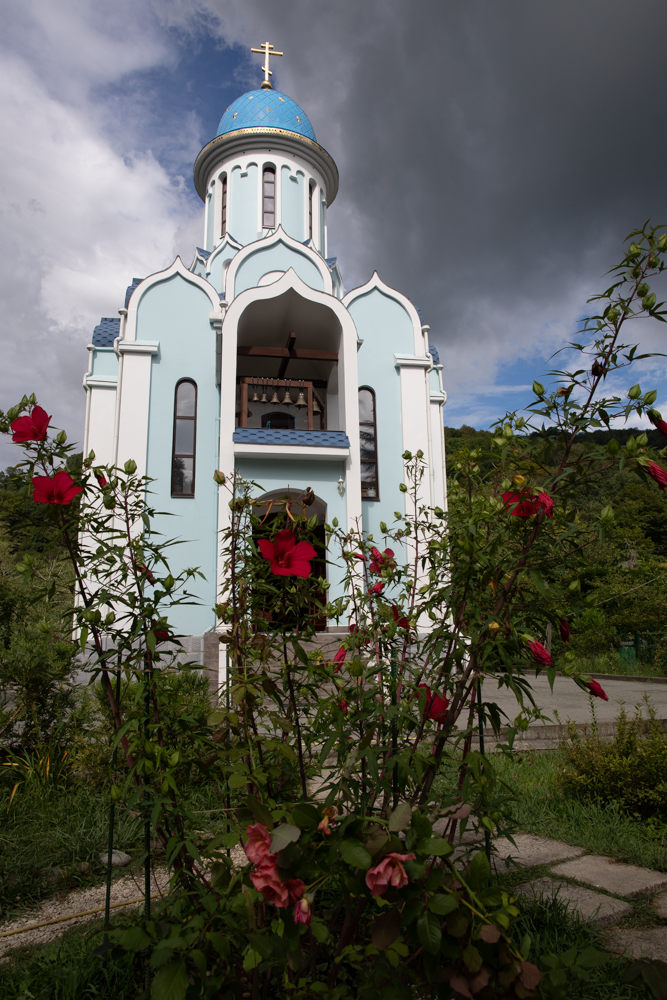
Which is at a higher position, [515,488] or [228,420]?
[228,420]

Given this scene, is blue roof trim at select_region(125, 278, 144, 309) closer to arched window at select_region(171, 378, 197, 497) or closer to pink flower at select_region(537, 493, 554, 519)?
arched window at select_region(171, 378, 197, 497)

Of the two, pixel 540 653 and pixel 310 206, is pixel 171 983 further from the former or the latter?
pixel 310 206

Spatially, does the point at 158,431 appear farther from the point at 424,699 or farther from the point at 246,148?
the point at 424,699

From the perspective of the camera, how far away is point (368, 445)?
1148 centimetres

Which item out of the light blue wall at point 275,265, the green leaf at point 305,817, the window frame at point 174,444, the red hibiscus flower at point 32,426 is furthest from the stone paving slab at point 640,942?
the light blue wall at point 275,265

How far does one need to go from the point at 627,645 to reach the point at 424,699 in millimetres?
14343

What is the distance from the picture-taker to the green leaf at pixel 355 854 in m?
1.06

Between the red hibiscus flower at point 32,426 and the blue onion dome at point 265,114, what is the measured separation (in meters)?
15.3

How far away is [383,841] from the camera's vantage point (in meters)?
1.13

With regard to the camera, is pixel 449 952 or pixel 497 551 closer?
pixel 449 952

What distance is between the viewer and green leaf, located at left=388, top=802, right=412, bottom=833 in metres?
1.14

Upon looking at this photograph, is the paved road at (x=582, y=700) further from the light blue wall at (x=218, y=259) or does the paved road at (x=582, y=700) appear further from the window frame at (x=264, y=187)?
the window frame at (x=264, y=187)

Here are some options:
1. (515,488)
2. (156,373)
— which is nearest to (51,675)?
(515,488)

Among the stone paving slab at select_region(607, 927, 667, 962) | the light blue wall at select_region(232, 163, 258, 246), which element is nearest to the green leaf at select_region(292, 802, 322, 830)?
the stone paving slab at select_region(607, 927, 667, 962)
